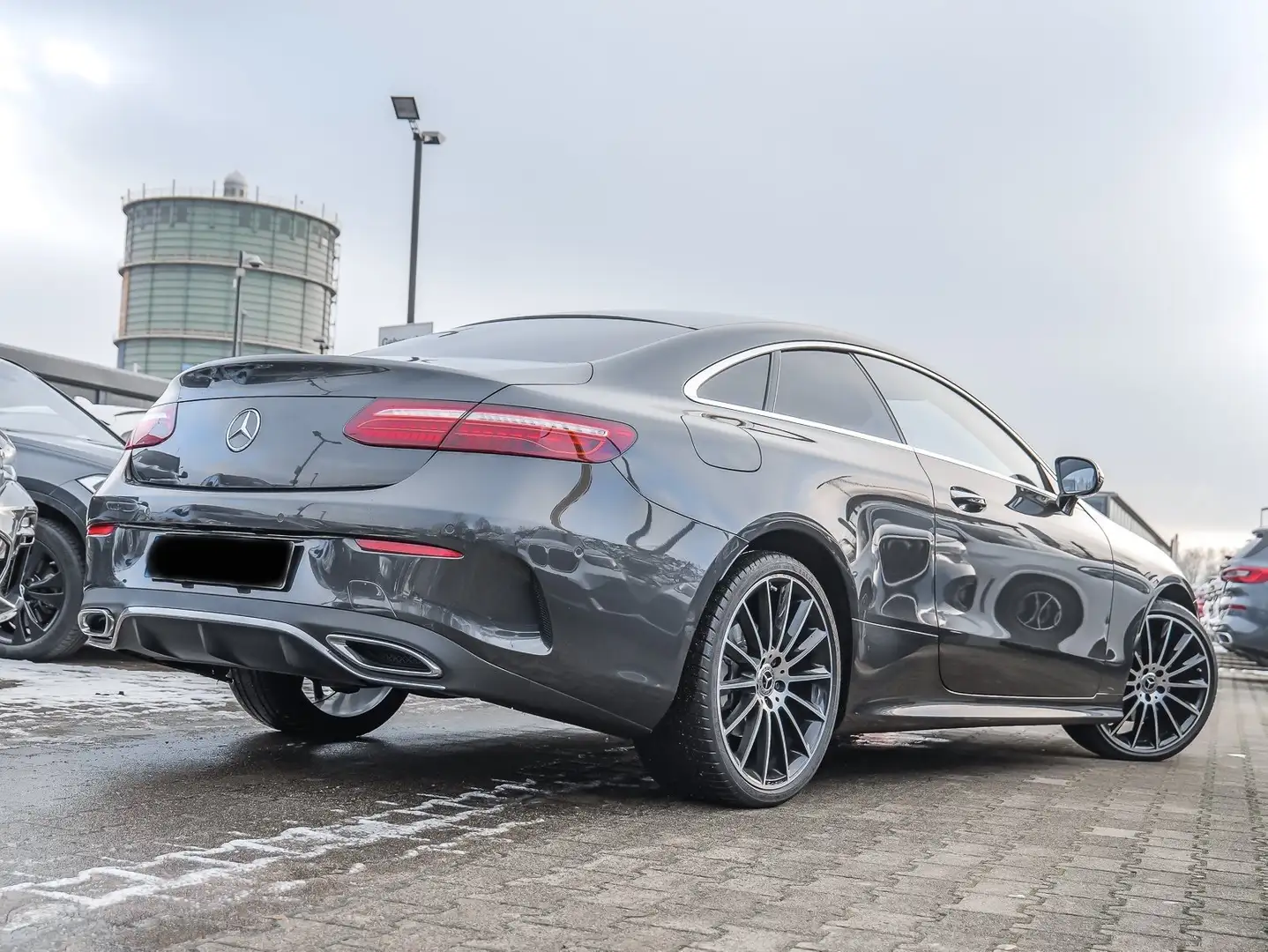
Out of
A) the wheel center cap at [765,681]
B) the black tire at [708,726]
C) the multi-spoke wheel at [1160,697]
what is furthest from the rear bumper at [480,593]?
the multi-spoke wheel at [1160,697]

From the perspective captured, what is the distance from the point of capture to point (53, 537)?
25.5ft

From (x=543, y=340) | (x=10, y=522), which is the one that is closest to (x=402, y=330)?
(x=10, y=522)

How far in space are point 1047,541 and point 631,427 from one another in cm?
241

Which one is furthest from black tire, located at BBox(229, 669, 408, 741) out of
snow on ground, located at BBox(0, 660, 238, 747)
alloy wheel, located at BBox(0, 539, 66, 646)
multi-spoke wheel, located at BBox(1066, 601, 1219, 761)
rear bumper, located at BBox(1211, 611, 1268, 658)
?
rear bumper, located at BBox(1211, 611, 1268, 658)

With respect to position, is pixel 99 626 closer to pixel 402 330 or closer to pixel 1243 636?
pixel 402 330

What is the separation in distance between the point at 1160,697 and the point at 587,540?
3.92m

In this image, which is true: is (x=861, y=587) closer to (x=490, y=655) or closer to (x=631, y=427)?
(x=631, y=427)

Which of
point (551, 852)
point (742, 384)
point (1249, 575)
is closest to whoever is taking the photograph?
point (551, 852)

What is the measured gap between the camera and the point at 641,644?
12.9 feet

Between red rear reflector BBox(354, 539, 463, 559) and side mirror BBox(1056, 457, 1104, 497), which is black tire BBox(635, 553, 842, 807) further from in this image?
side mirror BBox(1056, 457, 1104, 497)

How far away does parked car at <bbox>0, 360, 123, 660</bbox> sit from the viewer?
7.75 metres

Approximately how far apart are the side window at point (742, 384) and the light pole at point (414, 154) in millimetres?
15701

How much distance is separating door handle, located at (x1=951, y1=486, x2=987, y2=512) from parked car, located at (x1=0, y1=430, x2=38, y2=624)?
12.2ft

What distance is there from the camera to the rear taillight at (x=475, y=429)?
12.4 feet
